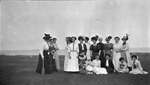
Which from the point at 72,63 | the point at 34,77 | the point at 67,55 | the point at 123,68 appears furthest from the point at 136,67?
the point at 34,77

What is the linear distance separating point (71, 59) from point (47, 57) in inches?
21.4

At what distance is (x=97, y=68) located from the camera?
6.06m

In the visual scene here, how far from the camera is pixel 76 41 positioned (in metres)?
6.19

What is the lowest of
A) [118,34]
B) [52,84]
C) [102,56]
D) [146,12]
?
[52,84]

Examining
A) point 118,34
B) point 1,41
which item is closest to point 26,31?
point 1,41

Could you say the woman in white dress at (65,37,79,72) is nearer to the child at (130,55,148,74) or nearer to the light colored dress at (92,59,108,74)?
the light colored dress at (92,59,108,74)

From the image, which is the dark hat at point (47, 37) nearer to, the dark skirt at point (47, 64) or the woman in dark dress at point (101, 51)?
the dark skirt at point (47, 64)

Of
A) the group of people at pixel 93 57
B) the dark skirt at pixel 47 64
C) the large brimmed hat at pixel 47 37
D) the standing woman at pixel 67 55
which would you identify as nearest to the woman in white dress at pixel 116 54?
the group of people at pixel 93 57

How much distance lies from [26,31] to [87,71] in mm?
1577

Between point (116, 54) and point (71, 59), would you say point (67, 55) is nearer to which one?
point (71, 59)

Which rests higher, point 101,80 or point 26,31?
point 26,31

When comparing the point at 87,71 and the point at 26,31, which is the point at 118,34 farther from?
the point at 26,31

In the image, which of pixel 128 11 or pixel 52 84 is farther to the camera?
pixel 128 11

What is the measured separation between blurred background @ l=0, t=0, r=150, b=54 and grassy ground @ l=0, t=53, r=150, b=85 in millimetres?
212
